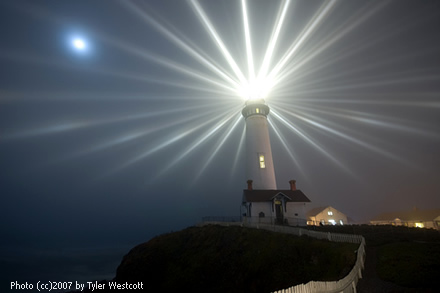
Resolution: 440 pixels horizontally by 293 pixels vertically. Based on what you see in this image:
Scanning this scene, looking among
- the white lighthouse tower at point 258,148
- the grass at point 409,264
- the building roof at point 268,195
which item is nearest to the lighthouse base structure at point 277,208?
the building roof at point 268,195

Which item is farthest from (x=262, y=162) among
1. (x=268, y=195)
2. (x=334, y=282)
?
(x=334, y=282)

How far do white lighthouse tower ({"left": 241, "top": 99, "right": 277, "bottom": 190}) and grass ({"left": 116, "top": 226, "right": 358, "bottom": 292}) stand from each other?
37.7ft

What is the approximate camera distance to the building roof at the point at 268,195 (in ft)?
112

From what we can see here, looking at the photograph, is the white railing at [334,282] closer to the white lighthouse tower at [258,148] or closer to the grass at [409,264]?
the grass at [409,264]

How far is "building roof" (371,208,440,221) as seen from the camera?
201 feet

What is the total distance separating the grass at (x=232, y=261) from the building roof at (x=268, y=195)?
20.5 ft

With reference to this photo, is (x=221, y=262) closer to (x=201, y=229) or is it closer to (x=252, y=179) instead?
(x=201, y=229)

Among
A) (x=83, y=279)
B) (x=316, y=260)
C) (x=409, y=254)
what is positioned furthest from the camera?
(x=83, y=279)

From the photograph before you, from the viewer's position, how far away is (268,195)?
3528 centimetres

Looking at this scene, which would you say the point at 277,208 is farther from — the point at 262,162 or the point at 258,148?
the point at 258,148

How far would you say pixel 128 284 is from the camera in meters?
27.3

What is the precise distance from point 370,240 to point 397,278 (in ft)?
28.4

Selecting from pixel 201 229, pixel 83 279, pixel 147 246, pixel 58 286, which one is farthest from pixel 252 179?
pixel 58 286

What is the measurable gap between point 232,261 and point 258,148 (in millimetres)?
21971
